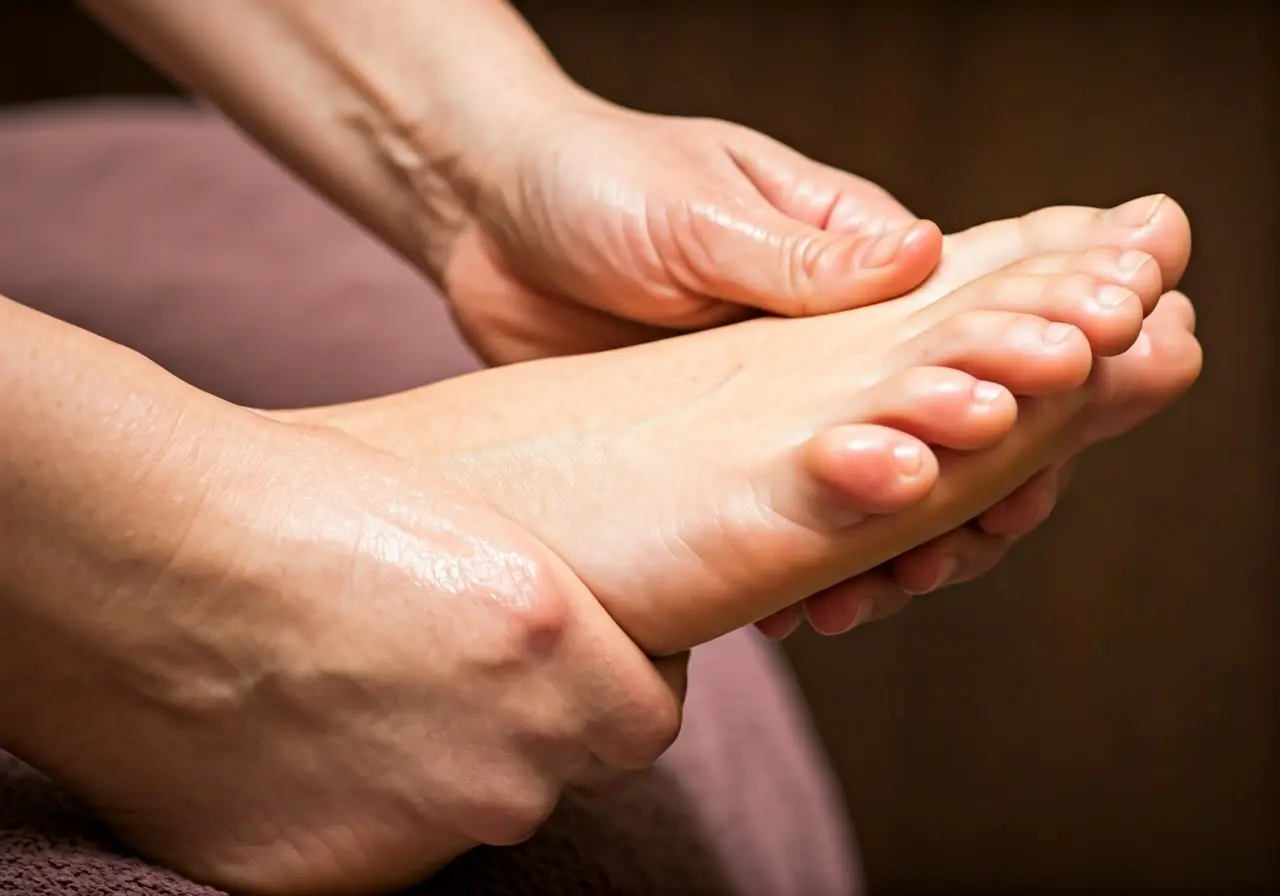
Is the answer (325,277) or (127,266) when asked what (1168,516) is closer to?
(325,277)

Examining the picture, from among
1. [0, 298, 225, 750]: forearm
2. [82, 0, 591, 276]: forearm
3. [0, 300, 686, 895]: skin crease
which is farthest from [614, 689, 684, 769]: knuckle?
[82, 0, 591, 276]: forearm

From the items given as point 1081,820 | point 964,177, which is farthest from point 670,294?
point 1081,820

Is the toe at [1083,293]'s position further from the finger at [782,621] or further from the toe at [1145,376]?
the finger at [782,621]

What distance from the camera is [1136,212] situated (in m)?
0.67

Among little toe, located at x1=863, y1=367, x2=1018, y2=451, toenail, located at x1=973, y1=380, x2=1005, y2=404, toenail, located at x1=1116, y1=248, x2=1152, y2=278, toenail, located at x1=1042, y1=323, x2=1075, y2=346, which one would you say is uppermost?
toenail, located at x1=1116, y1=248, x2=1152, y2=278

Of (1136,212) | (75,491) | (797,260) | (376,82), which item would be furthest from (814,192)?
(75,491)

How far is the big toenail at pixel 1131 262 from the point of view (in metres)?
0.63

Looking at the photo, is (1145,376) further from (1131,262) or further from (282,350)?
(282,350)

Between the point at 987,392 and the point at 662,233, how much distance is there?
237mm

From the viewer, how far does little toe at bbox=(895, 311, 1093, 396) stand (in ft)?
1.96

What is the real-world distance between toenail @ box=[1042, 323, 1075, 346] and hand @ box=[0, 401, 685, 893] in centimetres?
23

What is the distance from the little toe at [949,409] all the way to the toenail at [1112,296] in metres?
0.06

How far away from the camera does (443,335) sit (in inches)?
41.6

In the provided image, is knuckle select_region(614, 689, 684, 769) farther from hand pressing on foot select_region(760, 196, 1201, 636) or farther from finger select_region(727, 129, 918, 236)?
finger select_region(727, 129, 918, 236)
